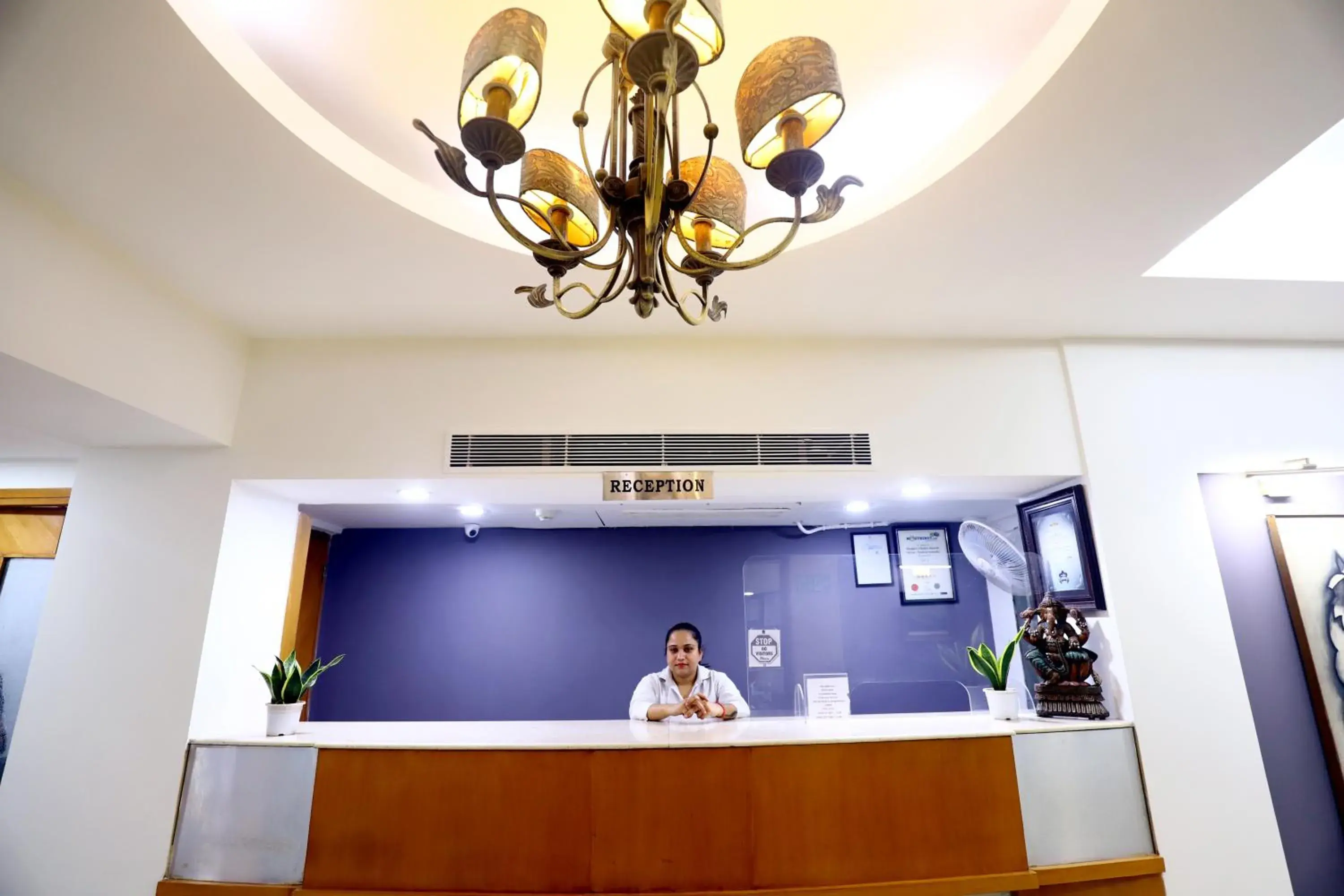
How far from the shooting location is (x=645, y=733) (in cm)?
244

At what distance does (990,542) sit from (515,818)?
2.37m

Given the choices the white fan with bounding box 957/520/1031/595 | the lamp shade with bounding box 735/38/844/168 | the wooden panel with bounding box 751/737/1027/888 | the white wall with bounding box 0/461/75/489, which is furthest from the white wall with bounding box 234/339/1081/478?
the lamp shade with bounding box 735/38/844/168

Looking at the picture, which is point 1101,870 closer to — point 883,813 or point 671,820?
point 883,813

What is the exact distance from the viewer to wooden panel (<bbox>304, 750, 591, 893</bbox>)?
2.11 meters

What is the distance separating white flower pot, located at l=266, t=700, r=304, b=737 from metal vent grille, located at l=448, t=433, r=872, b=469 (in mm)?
1115

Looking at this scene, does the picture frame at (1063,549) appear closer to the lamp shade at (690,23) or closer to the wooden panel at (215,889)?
the lamp shade at (690,23)

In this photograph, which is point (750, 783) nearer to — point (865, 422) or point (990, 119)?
point (865, 422)

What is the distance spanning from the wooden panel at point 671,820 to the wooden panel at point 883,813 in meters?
0.07

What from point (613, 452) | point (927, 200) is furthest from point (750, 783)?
point (927, 200)

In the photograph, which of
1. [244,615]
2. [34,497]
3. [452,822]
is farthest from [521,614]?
[34,497]

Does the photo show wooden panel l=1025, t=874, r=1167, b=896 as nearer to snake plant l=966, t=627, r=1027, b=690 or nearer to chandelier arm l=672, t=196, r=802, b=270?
snake plant l=966, t=627, r=1027, b=690

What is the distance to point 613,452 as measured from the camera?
2643mm

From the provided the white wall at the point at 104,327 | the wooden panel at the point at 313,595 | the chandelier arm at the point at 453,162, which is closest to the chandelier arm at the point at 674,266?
the chandelier arm at the point at 453,162

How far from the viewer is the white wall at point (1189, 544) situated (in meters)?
2.34
